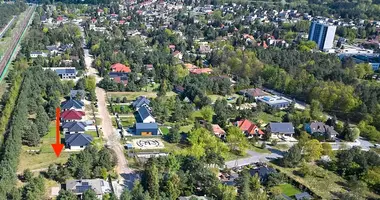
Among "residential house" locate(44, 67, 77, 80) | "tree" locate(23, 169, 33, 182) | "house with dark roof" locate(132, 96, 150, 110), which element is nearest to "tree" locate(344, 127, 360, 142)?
"house with dark roof" locate(132, 96, 150, 110)

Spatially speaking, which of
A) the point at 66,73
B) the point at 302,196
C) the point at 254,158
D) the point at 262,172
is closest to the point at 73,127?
the point at 254,158

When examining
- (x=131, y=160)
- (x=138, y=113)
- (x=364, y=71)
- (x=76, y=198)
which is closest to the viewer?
(x=76, y=198)

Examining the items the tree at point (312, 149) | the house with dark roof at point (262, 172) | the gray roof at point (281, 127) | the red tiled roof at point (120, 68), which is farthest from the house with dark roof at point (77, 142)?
the red tiled roof at point (120, 68)

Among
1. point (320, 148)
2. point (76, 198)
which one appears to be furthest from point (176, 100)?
point (76, 198)

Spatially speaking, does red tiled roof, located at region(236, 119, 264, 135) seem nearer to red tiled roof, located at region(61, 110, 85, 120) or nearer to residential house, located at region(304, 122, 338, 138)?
residential house, located at region(304, 122, 338, 138)

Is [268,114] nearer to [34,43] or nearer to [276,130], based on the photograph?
[276,130]

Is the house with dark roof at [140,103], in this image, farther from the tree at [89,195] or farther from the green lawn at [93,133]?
the tree at [89,195]
